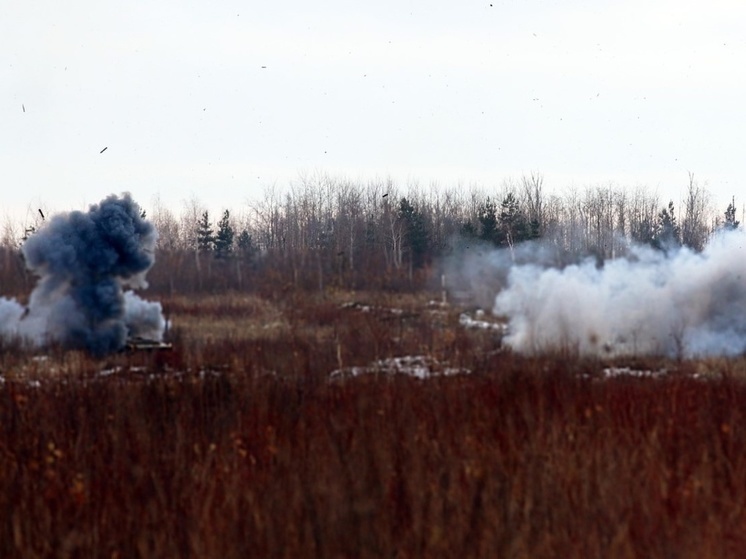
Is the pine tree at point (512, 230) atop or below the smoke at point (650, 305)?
atop

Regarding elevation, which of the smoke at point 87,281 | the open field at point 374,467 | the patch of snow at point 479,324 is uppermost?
the smoke at point 87,281

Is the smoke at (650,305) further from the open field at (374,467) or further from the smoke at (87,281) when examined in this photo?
the smoke at (87,281)

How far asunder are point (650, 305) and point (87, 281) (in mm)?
16589

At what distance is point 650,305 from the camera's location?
23969mm

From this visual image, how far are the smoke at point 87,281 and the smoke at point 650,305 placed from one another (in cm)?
1170

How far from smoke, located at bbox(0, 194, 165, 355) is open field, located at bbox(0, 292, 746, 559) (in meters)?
14.5

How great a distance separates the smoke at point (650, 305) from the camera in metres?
23.1

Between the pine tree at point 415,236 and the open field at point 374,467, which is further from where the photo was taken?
the pine tree at point 415,236

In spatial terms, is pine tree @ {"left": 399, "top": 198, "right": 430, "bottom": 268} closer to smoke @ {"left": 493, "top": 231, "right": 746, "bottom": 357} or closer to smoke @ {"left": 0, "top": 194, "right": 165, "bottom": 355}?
smoke @ {"left": 0, "top": 194, "right": 165, "bottom": 355}

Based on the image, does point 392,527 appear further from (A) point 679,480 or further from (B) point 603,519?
(A) point 679,480

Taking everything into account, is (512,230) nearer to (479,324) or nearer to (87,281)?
(479,324)

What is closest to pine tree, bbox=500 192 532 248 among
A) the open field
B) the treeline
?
the treeline

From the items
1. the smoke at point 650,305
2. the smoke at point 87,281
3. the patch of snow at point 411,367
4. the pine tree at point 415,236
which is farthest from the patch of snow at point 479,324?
the pine tree at point 415,236

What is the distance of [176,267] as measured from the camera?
4384 centimetres
